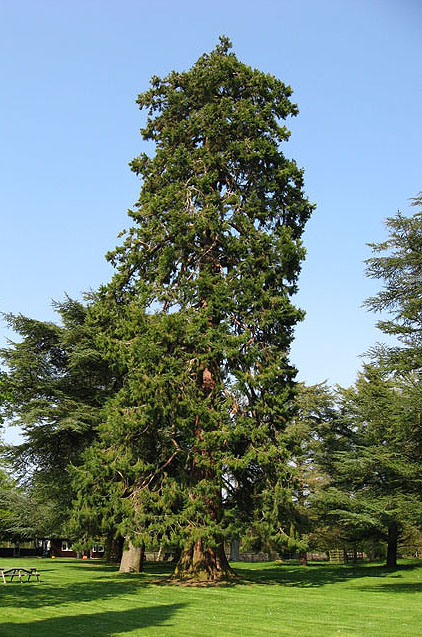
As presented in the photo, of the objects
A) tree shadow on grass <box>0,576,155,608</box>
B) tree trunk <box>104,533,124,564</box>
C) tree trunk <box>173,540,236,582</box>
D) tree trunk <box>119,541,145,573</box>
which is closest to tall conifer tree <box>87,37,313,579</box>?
tree trunk <box>173,540,236,582</box>

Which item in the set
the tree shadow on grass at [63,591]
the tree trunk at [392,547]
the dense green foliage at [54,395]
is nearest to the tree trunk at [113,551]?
the dense green foliage at [54,395]

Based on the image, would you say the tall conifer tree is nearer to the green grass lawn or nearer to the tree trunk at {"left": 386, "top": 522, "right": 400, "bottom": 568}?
the green grass lawn

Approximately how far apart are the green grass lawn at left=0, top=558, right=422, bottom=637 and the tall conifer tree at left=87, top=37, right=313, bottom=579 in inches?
81.6

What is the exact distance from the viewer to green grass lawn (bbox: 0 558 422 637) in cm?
Answer: 993

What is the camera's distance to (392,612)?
13.1 m

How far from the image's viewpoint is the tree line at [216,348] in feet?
62.4

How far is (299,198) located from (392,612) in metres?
15.7

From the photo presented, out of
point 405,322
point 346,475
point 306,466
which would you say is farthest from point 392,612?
point 306,466

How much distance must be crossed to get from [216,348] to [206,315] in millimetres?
1256

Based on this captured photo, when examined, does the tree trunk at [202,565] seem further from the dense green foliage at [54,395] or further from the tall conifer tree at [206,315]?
the dense green foliage at [54,395]

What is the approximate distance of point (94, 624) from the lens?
1025 cm

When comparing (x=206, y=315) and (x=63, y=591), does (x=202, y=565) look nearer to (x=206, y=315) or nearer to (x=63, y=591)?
(x=63, y=591)

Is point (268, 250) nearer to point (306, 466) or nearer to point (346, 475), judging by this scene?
point (346, 475)

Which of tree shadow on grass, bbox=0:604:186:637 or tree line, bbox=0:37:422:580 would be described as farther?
tree line, bbox=0:37:422:580
